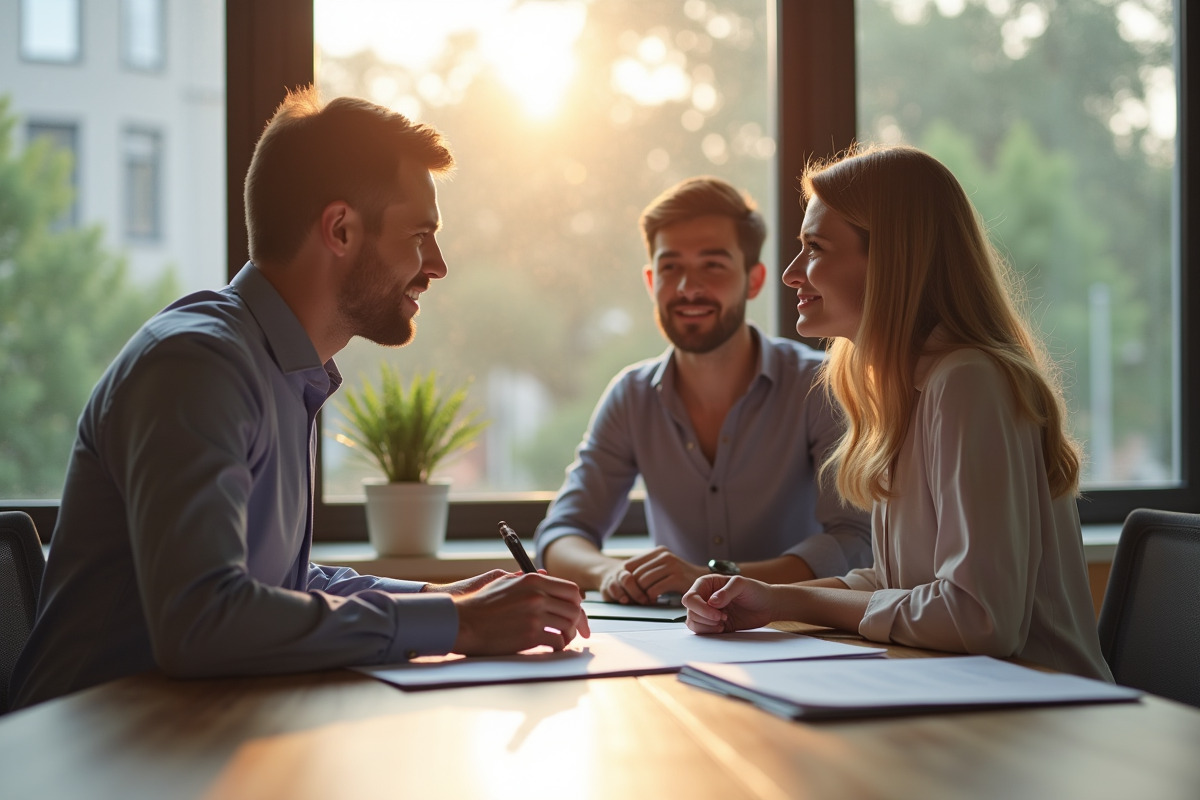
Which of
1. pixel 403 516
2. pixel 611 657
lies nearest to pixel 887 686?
pixel 611 657

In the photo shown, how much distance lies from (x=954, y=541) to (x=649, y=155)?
1897 mm

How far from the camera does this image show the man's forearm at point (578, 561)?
84.4 inches

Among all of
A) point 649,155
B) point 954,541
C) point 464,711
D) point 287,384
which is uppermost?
point 649,155

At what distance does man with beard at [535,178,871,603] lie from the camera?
99.0 inches

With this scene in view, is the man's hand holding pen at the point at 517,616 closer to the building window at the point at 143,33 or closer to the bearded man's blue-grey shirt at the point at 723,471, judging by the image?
the bearded man's blue-grey shirt at the point at 723,471

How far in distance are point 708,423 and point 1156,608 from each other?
4.03ft

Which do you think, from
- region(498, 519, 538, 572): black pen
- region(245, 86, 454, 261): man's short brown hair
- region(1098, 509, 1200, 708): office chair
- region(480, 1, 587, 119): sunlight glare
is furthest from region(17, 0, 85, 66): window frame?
region(1098, 509, 1200, 708): office chair

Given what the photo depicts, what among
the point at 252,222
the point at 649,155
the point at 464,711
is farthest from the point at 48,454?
the point at 464,711

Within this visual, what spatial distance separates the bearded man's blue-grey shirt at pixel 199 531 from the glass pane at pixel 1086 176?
2.38 metres

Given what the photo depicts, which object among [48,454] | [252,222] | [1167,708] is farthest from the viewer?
[48,454]

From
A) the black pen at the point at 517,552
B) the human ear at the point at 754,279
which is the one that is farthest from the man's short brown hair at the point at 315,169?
the human ear at the point at 754,279

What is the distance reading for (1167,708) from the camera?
3.20ft

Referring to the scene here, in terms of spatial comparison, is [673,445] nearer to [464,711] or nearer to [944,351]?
[944,351]

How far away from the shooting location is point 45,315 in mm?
2740
